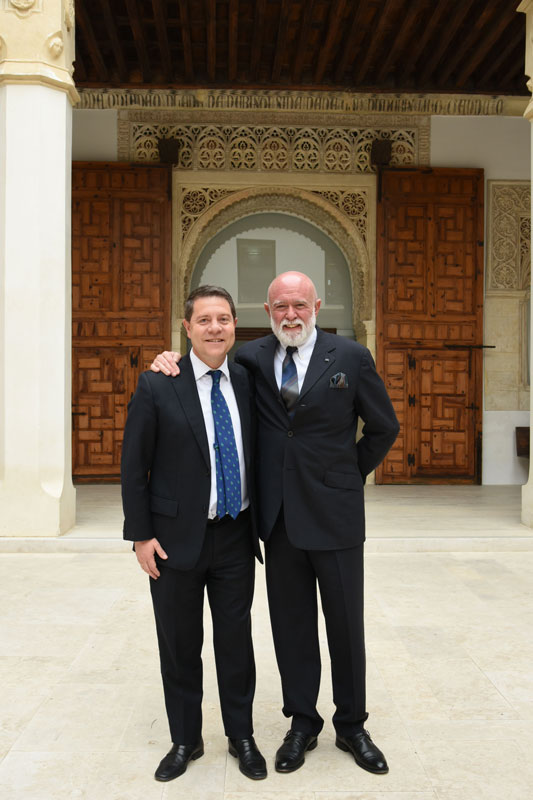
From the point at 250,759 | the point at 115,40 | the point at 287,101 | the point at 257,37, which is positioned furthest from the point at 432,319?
the point at 250,759

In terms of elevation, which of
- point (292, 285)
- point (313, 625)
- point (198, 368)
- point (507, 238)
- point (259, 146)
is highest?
point (259, 146)

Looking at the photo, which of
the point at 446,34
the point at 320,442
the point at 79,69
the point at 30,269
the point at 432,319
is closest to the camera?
the point at 320,442

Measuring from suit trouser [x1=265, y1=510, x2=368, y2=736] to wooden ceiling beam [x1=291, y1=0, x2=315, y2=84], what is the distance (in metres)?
5.04

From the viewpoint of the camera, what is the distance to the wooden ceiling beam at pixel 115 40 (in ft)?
19.7

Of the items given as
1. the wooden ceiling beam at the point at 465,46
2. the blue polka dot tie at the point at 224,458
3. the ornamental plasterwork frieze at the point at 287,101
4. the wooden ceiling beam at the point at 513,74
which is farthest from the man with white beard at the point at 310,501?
the wooden ceiling beam at the point at 513,74

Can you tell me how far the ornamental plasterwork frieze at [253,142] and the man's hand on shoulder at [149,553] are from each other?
6.22 m

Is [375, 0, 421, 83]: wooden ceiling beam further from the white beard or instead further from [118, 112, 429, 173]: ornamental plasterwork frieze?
the white beard

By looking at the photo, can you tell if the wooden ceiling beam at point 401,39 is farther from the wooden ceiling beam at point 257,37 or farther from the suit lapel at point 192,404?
the suit lapel at point 192,404

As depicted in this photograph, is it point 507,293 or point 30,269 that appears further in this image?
point 507,293

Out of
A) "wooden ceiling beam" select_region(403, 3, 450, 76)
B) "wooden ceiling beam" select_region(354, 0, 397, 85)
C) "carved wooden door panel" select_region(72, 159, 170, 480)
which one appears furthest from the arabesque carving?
"wooden ceiling beam" select_region(403, 3, 450, 76)

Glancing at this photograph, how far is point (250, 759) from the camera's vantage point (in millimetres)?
2143

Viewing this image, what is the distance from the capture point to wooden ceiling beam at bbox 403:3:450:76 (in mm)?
6121

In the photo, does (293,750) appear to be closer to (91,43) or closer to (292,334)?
(292,334)

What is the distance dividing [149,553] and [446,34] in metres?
5.81
